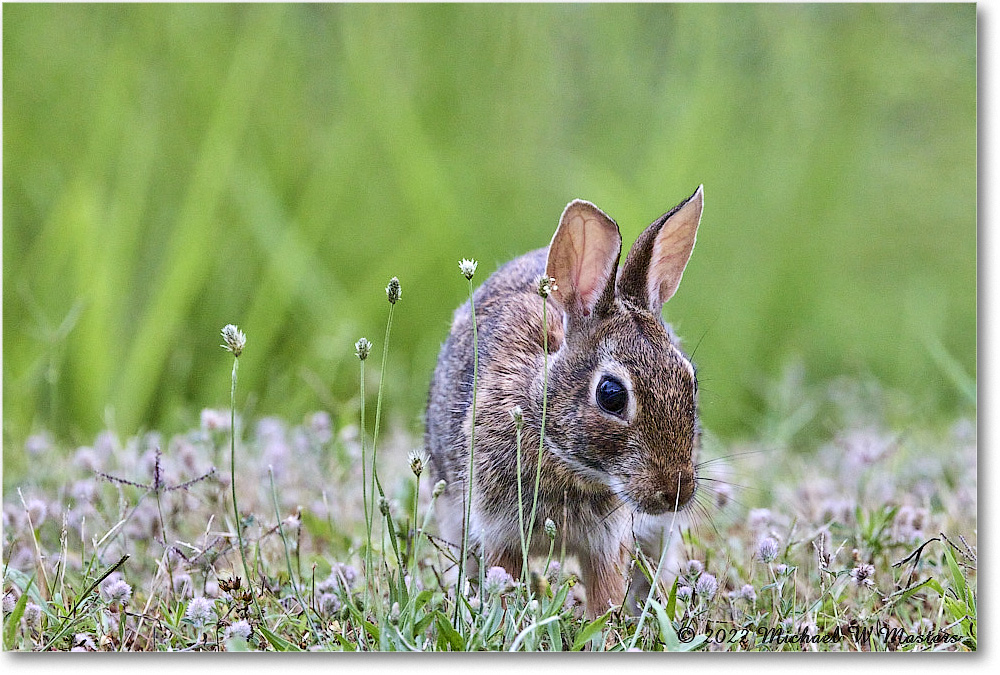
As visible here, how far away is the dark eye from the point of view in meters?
2.52

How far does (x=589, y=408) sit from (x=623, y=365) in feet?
0.43

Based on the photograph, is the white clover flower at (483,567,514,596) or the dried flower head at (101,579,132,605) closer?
the white clover flower at (483,567,514,596)

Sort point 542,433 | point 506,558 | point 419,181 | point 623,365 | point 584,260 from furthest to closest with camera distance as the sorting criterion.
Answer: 1. point 419,181
2. point 506,558
3. point 584,260
4. point 623,365
5. point 542,433

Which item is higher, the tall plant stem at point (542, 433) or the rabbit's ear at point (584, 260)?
the rabbit's ear at point (584, 260)

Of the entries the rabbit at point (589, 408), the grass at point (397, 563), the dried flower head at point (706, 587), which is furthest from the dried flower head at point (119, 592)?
the dried flower head at point (706, 587)

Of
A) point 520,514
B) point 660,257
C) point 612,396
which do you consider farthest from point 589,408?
point 660,257

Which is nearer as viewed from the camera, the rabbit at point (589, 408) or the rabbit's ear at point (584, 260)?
the rabbit at point (589, 408)

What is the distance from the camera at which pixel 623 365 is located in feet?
8.37

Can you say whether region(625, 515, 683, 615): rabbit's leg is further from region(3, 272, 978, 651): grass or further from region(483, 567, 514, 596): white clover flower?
region(483, 567, 514, 596): white clover flower

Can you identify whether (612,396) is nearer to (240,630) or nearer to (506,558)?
(506,558)

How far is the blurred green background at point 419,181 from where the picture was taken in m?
4.05

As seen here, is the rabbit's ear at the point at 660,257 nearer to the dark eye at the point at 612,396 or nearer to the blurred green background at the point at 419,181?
the dark eye at the point at 612,396

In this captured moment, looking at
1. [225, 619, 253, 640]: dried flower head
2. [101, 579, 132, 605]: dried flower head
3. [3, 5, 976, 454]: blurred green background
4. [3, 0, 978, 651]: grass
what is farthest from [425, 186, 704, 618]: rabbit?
[3, 5, 976, 454]: blurred green background

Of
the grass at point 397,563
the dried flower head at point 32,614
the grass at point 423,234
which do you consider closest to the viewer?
the grass at point 397,563
